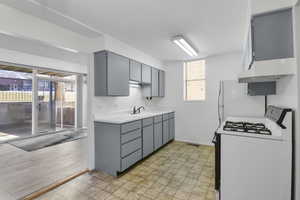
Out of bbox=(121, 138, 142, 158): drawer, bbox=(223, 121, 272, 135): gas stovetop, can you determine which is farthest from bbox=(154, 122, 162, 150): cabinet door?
bbox=(223, 121, 272, 135): gas stovetop

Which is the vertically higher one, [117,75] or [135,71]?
[135,71]

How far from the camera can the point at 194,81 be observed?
4445mm

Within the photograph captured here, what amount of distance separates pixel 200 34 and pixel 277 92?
1.55 metres

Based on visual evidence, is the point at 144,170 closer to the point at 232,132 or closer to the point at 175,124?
the point at 232,132

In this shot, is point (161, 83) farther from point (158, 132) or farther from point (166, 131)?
point (158, 132)

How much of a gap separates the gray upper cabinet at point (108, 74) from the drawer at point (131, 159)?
1.20 m

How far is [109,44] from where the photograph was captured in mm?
2729

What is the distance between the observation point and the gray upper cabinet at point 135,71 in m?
3.33

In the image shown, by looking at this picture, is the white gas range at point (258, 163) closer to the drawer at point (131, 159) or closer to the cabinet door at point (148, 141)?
the drawer at point (131, 159)

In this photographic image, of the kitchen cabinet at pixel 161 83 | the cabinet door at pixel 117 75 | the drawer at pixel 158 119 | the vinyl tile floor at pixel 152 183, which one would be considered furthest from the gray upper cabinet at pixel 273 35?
the kitchen cabinet at pixel 161 83

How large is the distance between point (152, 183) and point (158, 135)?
4.60 ft

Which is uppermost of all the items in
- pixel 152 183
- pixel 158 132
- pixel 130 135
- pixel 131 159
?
pixel 130 135

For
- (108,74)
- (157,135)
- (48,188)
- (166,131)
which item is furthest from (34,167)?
(166,131)

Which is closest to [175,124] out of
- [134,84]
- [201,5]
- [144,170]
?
[134,84]
